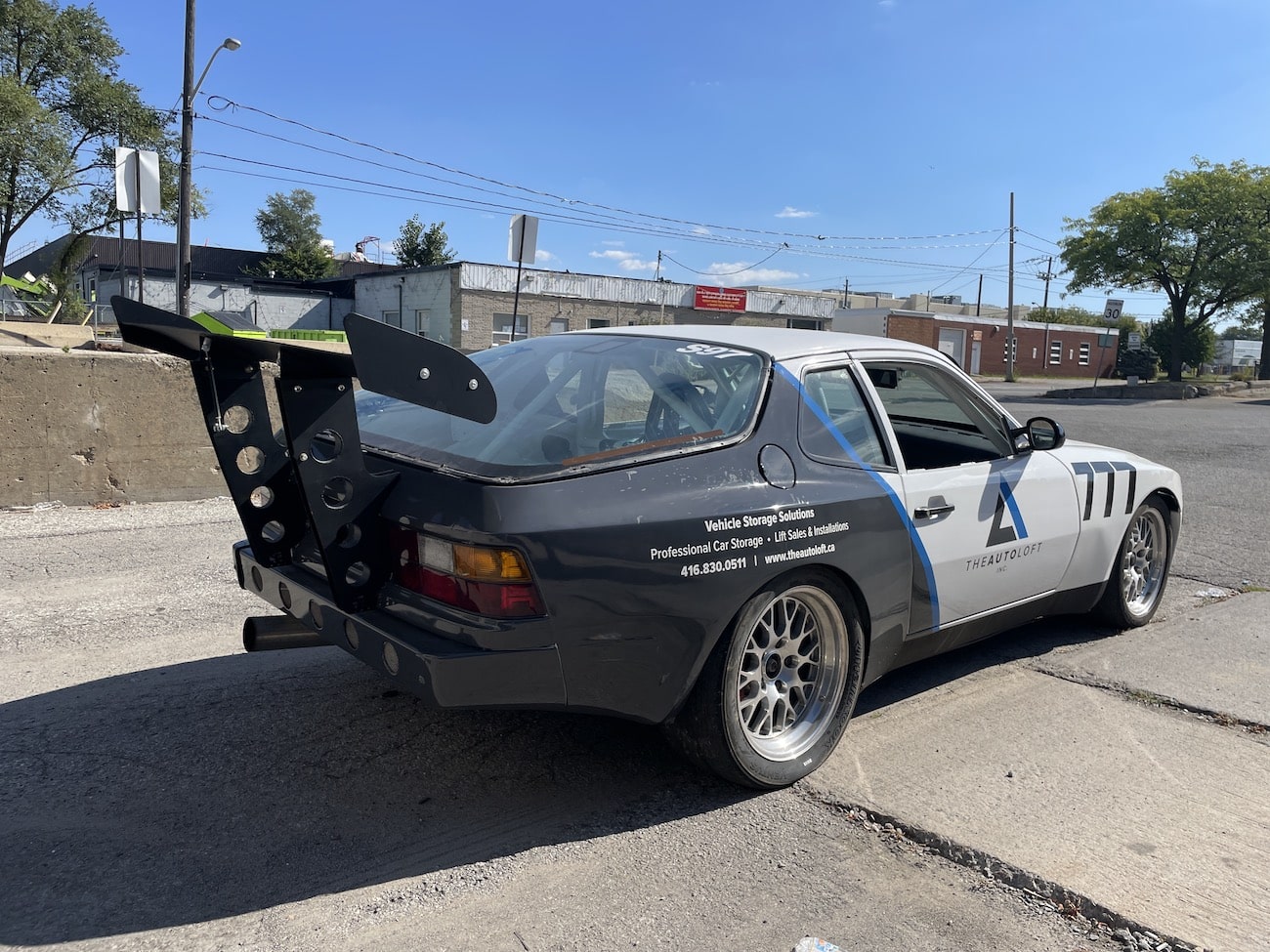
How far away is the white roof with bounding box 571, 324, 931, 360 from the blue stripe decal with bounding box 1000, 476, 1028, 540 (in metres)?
0.67

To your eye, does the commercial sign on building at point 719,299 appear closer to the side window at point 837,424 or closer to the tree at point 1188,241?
the tree at point 1188,241

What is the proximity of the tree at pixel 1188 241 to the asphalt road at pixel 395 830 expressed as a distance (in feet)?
125

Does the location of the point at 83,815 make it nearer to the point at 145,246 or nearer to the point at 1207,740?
the point at 1207,740

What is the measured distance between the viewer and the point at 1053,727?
12.7 feet

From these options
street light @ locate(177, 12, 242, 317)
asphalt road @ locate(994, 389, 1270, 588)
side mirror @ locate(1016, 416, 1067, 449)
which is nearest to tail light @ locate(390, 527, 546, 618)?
side mirror @ locate(1016, 416, 1067, 449)

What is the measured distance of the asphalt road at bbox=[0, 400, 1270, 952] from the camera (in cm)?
249

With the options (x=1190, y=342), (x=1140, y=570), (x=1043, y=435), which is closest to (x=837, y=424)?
(x=1043, y=435)

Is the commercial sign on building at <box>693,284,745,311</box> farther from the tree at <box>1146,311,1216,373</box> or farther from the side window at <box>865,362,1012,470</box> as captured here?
the side window at <box>865,362,1012,470</box>

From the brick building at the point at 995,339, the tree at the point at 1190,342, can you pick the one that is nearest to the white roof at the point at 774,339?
the brick building at the point at 995,339

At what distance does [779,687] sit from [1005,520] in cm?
140

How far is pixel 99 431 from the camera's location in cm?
734

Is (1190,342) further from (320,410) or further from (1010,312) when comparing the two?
(320,410)

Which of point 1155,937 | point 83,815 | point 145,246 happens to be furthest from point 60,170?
point 145,246

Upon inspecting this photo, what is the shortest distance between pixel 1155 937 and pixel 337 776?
250 cm
